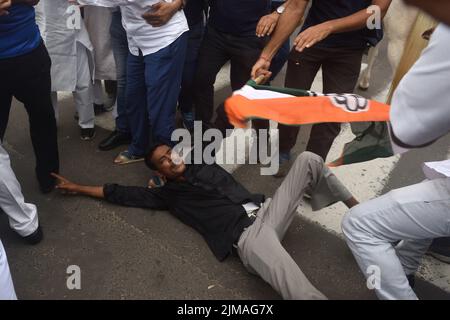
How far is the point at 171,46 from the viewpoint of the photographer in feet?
9.14

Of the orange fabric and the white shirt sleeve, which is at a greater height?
the white shirt sleeve

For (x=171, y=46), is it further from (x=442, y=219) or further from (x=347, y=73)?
(x=442, y=219)

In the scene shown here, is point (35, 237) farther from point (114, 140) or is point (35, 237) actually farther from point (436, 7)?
point (436, 7)

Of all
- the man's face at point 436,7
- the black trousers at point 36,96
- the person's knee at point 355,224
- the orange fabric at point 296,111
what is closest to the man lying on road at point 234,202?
the black trousers at point 36,96

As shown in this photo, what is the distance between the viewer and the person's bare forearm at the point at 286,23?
2.56m

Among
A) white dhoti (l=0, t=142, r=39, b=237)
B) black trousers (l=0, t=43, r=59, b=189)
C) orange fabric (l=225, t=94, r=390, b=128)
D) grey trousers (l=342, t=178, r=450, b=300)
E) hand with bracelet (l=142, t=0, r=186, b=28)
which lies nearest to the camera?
orange fabric (l=225, t=94, r=390, b=128)

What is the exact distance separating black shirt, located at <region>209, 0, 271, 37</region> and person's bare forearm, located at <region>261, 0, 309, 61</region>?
345mm

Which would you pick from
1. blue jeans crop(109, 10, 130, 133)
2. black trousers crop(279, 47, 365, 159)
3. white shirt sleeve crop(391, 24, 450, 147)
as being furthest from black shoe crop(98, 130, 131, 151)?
white shirt sleeve crop(391, 24, 450, 147)

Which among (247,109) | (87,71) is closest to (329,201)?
(247,109)

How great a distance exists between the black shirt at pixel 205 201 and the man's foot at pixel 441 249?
1.12 m

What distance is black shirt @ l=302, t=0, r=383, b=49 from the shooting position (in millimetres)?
2523

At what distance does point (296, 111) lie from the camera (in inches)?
70.5

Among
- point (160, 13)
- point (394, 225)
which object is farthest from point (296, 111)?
point (160, 13)

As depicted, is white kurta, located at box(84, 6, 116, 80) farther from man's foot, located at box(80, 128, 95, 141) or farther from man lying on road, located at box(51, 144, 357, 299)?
man lying on road, located at box(51, 144, 357, 299)
